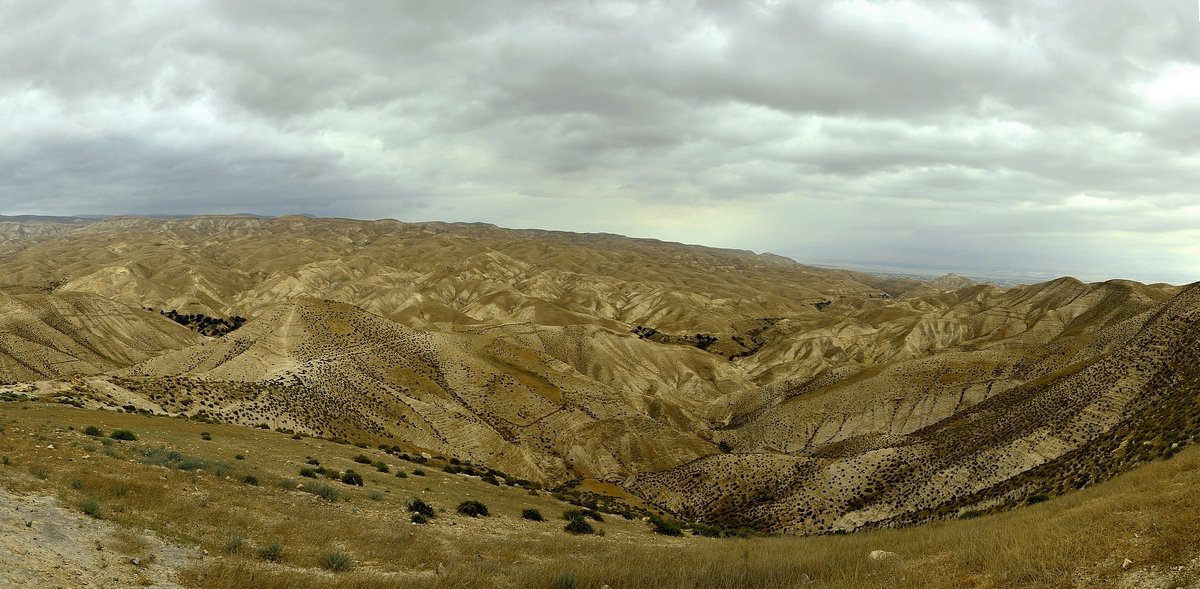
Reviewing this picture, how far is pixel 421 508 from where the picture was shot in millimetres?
18484

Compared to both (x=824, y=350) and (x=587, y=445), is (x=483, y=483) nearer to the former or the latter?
(x=587, y=445)

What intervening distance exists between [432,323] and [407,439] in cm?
8045

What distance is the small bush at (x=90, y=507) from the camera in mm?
11594

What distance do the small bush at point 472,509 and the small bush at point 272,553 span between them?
890 cm

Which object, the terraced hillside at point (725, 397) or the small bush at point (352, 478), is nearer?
the small bush at point (352, 478)

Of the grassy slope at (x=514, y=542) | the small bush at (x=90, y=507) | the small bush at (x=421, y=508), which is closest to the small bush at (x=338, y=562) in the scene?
the grassy slope at (x=514, y=542)

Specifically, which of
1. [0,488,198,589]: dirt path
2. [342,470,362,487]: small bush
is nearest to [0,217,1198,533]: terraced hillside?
[342,470,362,487]: small bush

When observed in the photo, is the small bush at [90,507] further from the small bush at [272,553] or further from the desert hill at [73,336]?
the desert hill at [73,336]

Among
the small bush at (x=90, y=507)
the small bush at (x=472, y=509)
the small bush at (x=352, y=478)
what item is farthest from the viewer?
the small bush at (x=352, y=478)

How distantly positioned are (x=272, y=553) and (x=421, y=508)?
293 inches

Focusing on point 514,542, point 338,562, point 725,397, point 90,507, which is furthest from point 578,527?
point 725,397

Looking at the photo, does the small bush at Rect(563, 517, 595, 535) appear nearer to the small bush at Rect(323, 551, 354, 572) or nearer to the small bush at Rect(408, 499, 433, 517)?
the small bush at Rect(408, 499, 433, 517)

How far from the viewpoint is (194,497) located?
1439 centimetres

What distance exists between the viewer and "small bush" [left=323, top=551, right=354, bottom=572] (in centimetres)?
1125
